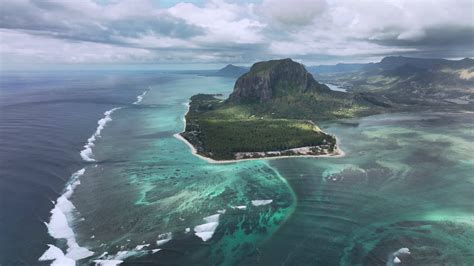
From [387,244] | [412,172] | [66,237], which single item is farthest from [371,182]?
[66,237]

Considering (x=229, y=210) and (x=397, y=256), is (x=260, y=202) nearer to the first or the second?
(x=229, y=210)

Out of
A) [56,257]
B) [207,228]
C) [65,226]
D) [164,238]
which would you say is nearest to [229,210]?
[207,228]

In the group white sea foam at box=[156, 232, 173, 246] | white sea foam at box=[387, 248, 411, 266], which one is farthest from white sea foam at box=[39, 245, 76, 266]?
white sea foam at box=[387, 248, 411, 266]

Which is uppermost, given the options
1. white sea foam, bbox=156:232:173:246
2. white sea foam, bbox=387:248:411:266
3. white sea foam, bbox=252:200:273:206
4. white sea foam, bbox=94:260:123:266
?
white sea foam, bbox=252:200:273:206

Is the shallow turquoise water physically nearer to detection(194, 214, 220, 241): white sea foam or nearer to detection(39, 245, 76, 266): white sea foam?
detection(194, 214, 220, 241): white sea foam

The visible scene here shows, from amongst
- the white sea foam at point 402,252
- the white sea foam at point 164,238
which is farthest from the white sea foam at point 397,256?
the white sea foam at point 164,238

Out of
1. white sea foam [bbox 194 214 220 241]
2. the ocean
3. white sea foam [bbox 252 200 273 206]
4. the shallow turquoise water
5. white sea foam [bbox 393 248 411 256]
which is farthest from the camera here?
white sea foam [bbox 252 200 273 206]
